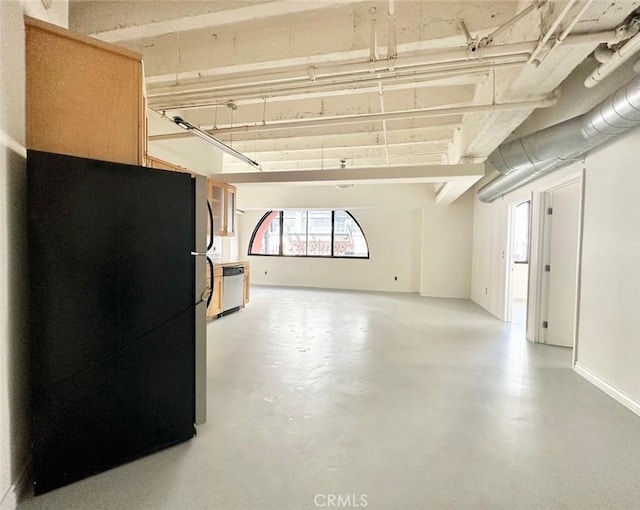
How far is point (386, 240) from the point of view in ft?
28.3

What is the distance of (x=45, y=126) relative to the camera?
1619mm

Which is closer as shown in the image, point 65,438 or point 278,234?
point 65,438

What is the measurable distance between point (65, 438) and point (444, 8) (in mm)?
3573

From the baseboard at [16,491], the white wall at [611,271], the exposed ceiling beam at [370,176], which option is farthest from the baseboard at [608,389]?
the baseboard at [16,491]

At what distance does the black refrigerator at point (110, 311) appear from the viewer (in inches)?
59.8

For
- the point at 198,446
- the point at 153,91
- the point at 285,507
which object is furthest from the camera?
the point at 153,91

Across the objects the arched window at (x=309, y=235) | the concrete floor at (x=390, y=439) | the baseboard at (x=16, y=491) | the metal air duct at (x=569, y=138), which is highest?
the metal air duct at (x=569, y=138)

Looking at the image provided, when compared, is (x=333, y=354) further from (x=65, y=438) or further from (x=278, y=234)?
(x=278, y=234)

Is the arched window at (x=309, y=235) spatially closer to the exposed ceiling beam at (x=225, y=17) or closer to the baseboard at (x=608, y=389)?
the baseboard at (x=608, y=389)

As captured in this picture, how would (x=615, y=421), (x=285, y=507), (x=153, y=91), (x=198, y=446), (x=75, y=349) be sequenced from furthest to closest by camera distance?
(x=153, y=91)
(x=615, y=421)
(x=198, y=446)
(x=75, y=349)
(x=285, y=507)

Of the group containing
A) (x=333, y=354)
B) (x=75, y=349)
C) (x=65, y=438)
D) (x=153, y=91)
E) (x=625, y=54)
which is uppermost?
(x=153, y=91)

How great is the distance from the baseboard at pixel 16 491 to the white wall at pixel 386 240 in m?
7.42

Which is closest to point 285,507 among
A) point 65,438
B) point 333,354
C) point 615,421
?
point 65,438

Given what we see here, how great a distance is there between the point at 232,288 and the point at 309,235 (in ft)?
13.2
